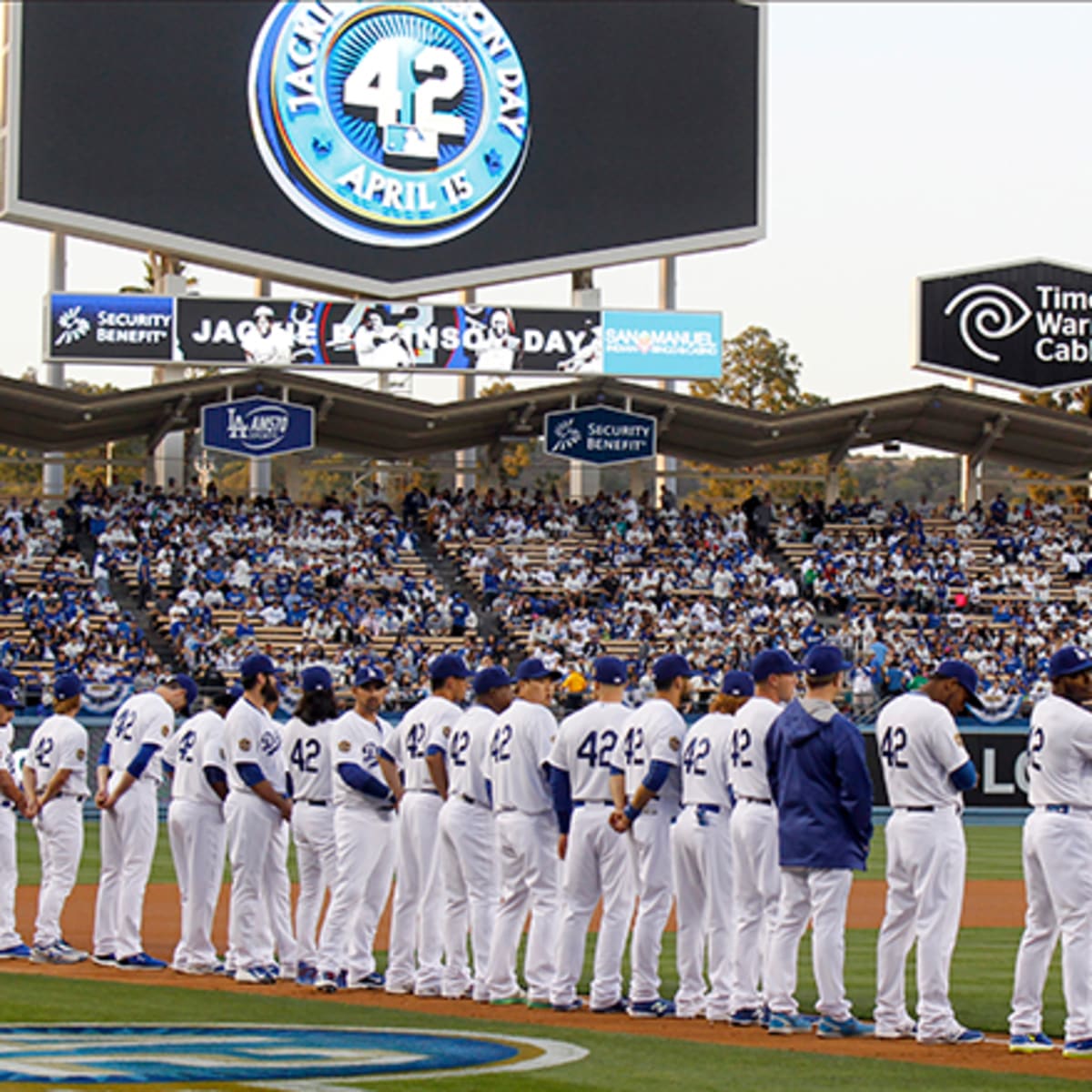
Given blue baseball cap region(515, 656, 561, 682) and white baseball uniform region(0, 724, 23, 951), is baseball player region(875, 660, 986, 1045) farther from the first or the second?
white baseball uniform region(0, 724, 23, 951)

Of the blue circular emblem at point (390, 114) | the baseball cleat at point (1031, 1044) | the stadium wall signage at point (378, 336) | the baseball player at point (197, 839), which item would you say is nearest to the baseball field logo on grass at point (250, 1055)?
the baseball cleat at point (1031, 1044)

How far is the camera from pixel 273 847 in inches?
489

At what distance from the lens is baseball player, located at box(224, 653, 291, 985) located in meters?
12.1

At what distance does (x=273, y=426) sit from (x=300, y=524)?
1.95m

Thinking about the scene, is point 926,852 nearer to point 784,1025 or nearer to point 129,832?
point 784,1025

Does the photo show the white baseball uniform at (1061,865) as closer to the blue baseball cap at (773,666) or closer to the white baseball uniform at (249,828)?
the blue baseball cap at (773,666)

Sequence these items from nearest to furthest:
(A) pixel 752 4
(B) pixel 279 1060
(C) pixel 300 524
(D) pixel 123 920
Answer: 1. (B) pixel 279 1060
2. (D) pixel 123 920
3. (C) pixel 300 524
4. (A) pixel 752 4

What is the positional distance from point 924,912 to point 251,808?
4.53 meters

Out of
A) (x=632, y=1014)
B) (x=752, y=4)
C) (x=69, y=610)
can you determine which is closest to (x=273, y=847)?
(x=632, y=1014)

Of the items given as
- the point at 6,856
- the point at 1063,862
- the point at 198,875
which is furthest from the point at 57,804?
the point at 1063,862

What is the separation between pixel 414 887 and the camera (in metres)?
11.9

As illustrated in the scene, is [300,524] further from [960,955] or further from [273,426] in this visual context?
[960,955]

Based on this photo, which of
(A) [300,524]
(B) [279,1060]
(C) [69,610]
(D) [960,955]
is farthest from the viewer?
(A) [300,524]

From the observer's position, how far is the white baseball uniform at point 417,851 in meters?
11.7
